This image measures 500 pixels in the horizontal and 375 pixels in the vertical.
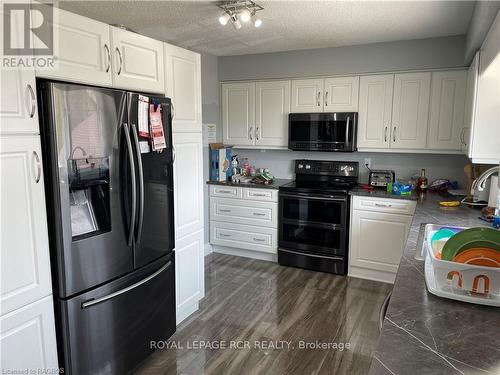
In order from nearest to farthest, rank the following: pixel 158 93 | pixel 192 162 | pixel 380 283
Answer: pixel 158 93
pixel 192 162
pixel 380 283

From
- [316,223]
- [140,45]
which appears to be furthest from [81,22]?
[316,223]

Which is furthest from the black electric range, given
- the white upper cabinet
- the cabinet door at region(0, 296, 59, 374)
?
the cabinet door at region(0, 296, 59, 374)

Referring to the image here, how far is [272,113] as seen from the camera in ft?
13.8

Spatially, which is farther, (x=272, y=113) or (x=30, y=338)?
(x=272, y=113)

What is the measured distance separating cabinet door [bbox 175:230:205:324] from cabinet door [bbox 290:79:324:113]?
75.9 inches

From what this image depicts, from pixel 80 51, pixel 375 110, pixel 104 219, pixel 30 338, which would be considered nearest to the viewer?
pixel 30 338

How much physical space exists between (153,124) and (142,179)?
14.2 inches

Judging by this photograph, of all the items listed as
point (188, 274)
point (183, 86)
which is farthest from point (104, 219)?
point (183, 86)

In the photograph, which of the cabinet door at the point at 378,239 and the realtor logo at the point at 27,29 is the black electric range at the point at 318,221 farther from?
the realtor logo at the point at 27,29

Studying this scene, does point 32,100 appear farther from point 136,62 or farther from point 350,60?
point 350,60

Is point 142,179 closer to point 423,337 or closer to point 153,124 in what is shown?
point 153,124

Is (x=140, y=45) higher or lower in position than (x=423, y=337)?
higher

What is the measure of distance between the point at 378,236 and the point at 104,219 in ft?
8.47

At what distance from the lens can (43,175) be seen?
1.68 m
